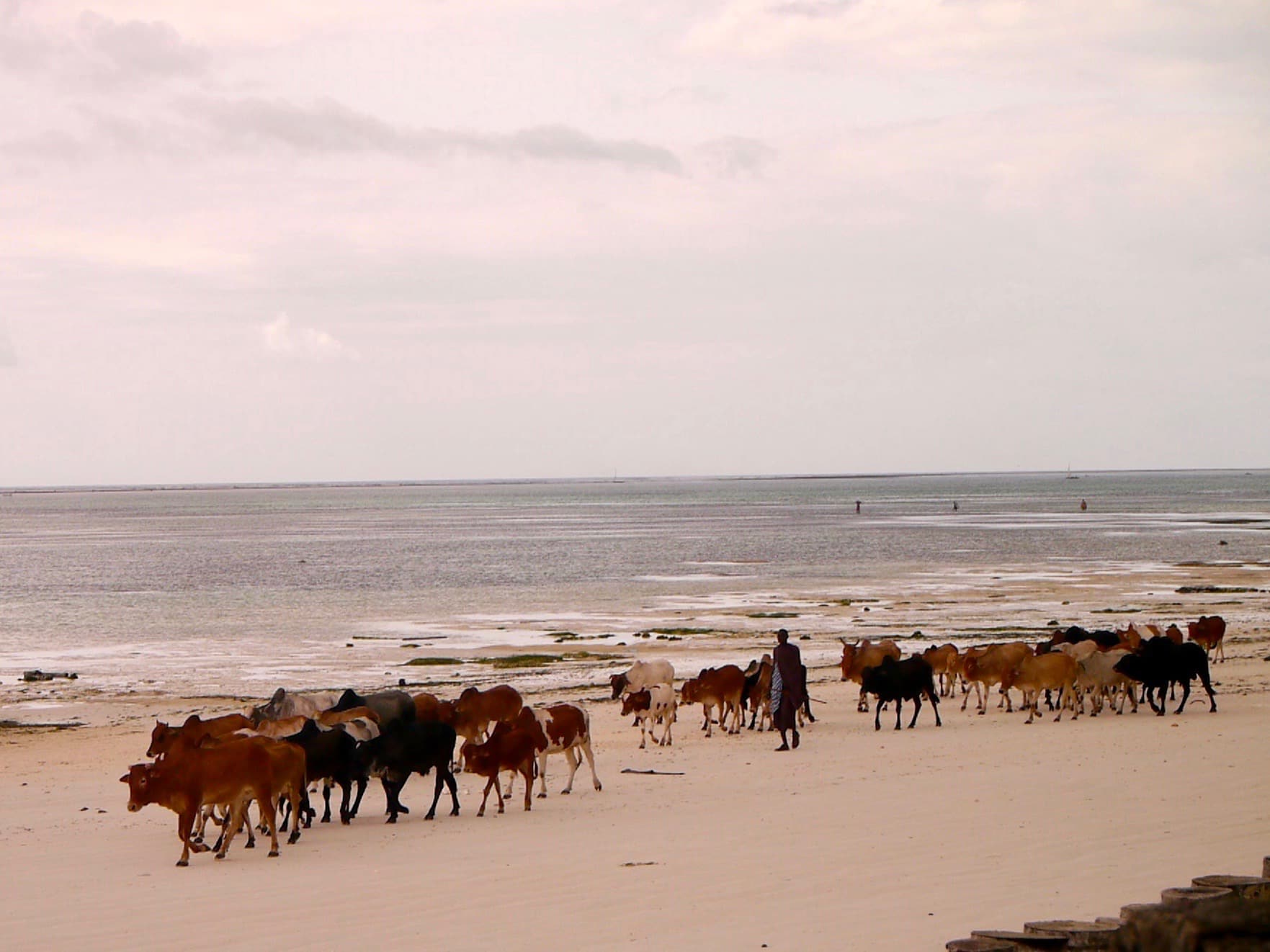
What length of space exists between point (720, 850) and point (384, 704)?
6.61 m

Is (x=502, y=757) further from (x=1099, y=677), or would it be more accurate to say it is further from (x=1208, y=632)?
(x=1208, y=632)

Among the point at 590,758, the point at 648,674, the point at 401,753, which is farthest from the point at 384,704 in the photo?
the point at 648,674

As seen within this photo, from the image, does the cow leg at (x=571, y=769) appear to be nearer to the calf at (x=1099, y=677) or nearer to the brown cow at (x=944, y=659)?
the calf at (x=1099, y=677)

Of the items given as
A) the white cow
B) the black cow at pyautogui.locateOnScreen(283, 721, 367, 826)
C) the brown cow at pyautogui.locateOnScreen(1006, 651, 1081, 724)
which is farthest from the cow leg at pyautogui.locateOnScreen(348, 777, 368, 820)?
the brown cow at pyautogui.locateOnScreen(1006, 651, 1081, 724)

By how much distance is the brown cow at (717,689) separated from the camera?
811 inches

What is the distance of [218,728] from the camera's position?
15305mm

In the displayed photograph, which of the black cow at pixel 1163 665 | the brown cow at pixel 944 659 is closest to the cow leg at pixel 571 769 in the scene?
the black cow at pixel 1163 665

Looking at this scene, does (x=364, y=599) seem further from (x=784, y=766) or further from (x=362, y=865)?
(x=362, y=865)

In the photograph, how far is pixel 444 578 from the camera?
219 feet

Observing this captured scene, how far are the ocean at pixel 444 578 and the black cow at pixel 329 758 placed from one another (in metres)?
15.4

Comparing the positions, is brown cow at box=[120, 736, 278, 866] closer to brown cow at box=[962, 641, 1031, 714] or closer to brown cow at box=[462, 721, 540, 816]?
brown cow at box=[462, 721, 540, 816]

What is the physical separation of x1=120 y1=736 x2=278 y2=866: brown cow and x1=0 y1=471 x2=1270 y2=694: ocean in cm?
1683

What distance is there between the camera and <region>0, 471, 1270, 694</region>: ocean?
3709 cm

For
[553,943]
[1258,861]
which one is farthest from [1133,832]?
[553,943]
